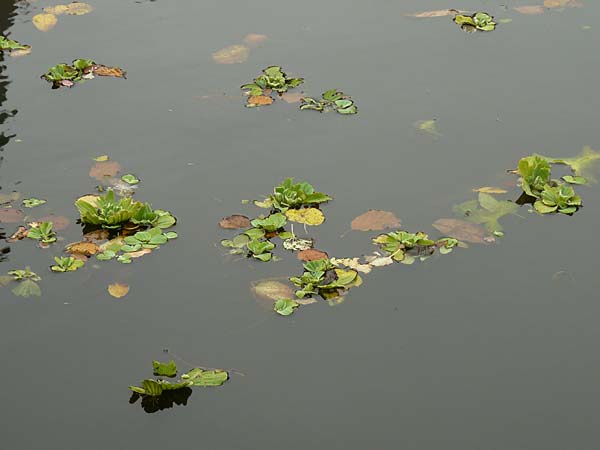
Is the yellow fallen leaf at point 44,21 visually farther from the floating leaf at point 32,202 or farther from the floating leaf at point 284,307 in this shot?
the floating leaf at point 284,307

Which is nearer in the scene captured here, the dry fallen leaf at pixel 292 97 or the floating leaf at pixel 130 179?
the floating leaf at pixel 130 179

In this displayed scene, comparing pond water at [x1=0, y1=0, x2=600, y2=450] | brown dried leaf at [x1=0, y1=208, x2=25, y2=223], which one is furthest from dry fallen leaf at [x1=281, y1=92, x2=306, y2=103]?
brown dried leaf at [x1=0, y1=208, x2=25, y2=223]

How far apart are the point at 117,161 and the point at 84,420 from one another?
5.10 ft

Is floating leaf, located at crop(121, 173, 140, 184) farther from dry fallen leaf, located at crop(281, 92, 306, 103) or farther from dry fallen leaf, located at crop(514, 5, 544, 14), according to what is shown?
dry fallen leaf, located at crop(514, 5, 544, 14)

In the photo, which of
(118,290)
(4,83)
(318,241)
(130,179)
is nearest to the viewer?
(118,290)

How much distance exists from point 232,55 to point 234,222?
1.58 m

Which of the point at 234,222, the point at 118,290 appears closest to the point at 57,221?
the point at 118,290

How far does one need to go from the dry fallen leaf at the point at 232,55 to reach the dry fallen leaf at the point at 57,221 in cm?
153

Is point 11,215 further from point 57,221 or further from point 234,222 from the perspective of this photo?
point 234,222

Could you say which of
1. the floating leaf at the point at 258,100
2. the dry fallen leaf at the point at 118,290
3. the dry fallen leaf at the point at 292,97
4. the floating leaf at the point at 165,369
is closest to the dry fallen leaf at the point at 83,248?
the dry fallen leaf at the point at 118,290

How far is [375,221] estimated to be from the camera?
357cm

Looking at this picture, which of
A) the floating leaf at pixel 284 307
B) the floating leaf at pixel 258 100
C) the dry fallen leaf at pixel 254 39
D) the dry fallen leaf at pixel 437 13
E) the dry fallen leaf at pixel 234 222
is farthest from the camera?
the dry fallen leaf at pixel 437 13

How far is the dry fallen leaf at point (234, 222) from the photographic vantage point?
11.8 feet

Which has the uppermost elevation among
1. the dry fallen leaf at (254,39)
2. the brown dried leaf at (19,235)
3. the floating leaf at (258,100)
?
the dry fallen leaf at (254,39)
